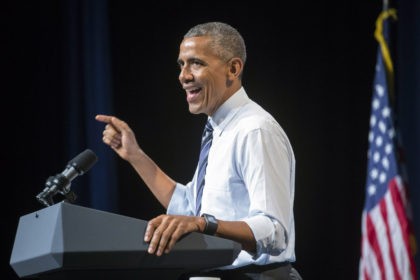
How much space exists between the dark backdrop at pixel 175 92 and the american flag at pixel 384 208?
3.22ft

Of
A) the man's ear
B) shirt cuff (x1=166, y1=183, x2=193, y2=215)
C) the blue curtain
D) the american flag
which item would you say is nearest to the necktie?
the man's ear

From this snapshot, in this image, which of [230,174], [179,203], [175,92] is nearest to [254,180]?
[230,174]

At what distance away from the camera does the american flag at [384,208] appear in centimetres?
268

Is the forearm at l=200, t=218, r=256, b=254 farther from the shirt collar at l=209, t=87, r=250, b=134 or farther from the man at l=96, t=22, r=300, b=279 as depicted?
the shirt collar at l=209, t=87, r=250, b=134

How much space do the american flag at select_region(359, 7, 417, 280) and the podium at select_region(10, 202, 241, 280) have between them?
1.19 m

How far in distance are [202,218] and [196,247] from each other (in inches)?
4.4

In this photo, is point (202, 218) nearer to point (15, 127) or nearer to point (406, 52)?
point (15, 127)

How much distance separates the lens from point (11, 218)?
11.8ft

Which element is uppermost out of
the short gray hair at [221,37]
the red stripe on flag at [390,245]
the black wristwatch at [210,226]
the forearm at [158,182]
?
the short gray hair at [221,37]

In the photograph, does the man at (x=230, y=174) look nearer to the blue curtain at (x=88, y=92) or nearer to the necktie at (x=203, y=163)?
the necktie at (x=203, y=163)

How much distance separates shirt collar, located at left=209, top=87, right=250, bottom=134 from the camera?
7.66ft

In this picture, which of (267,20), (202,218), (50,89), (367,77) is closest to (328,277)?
(367,77)

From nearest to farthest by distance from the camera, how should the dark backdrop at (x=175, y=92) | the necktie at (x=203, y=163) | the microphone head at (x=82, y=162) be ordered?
the microphone head at (x=82, y=162), the necktie at (x=203, y=163), the dark backdrop at (x=175, y=92)

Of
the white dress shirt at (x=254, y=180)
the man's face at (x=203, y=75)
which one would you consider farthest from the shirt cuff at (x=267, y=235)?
the man's face at (x=203, y=75)
